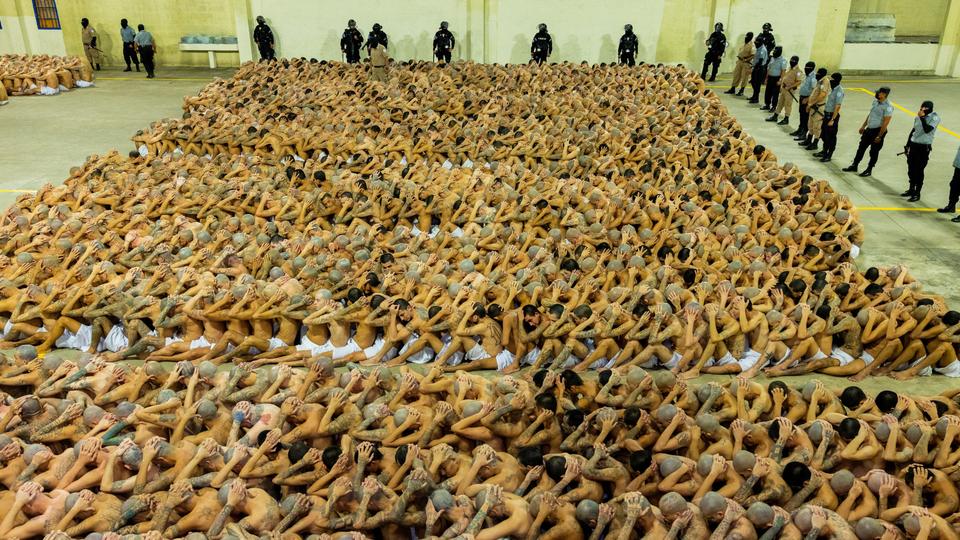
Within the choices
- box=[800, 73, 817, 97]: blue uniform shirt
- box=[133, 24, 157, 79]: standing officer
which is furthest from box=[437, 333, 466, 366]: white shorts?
box=[133, 24, 157, 79]: standing officer

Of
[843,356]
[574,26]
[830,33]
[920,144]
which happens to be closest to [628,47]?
[574,26]

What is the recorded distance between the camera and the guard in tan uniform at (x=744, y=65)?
804 inches

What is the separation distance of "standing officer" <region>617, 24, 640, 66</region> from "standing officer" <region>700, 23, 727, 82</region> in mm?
2298

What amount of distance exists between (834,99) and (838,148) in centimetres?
201

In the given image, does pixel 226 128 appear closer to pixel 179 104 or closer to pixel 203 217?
pixel 203 217

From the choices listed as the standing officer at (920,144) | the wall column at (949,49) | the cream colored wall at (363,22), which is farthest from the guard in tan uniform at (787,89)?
the cream colored wall at (363,22)

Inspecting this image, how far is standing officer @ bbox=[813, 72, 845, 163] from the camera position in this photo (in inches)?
555

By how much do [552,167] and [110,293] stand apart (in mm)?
7165

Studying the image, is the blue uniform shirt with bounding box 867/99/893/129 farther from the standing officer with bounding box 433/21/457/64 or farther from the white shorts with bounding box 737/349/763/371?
the standing officer with bounding box 433/21/457/64

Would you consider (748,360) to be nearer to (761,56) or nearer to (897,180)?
(897,180)

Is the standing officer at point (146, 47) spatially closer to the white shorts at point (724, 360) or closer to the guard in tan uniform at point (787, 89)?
the guard in tan uniform at point (787, 89)

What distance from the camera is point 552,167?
12.0m

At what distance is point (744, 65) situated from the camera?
20.8 metres

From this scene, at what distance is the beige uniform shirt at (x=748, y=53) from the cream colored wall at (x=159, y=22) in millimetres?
17091
